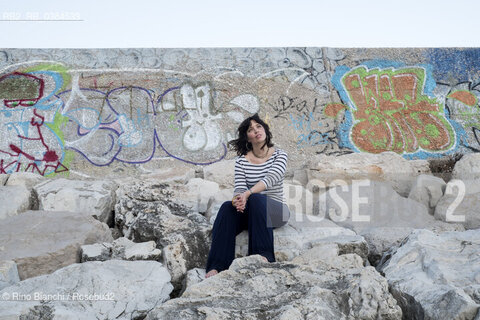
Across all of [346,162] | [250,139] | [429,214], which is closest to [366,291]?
[250,139]

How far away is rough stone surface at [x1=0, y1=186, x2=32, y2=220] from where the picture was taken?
4801 mm

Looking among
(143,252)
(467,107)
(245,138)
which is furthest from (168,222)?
(467,107)

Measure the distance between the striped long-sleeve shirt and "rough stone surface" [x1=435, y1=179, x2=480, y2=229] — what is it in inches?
77.4

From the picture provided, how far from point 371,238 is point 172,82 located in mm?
5768

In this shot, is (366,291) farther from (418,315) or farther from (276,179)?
(276,179)

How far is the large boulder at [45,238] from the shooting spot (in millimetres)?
3639

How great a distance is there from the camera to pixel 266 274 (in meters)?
2.90

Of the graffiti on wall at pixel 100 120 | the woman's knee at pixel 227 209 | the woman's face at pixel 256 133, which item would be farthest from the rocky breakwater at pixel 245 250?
the graffiti on wall at pixel 100 120

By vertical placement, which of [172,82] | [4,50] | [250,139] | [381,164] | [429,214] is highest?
[4,50]

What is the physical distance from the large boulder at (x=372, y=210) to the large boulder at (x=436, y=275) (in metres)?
0.92

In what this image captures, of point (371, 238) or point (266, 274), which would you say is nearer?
point (266, 274)

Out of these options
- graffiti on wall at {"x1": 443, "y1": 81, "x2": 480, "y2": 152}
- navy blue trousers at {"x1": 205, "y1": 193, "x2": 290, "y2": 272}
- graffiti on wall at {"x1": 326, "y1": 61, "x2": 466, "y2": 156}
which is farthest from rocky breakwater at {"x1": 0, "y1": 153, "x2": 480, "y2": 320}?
graffiti on wall at {"x1": 443, "y1": 81, "x2": 480, "y2": 152}

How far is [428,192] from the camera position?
17.5 feet
